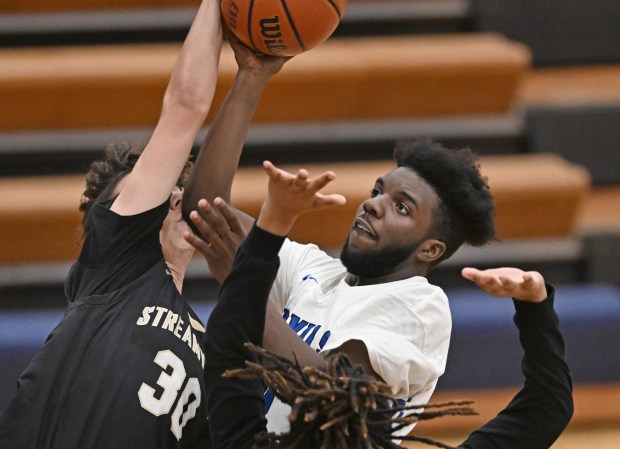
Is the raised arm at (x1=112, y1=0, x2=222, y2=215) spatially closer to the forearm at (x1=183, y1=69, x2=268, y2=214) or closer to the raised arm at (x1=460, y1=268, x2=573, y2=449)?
the forearm at (x1=183, y1=69, x2=268, y2=214)

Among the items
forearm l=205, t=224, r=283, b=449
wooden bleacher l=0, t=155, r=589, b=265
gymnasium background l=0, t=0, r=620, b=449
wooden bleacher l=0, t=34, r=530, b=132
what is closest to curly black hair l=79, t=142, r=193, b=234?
forearm l=205, t=224, r=283, b=449

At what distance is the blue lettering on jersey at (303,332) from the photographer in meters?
2.07

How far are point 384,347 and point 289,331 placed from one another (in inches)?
8.0

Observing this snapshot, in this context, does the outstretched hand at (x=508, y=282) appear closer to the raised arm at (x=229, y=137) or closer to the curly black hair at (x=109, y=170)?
the raised arm at (x=229, y=137)

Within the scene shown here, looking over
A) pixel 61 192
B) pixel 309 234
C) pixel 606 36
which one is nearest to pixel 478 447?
pixel 309 234

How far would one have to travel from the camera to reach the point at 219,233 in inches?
79.2

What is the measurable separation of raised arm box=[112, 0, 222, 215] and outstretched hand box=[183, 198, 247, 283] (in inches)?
6.1

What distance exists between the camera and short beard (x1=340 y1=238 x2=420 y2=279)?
217 cm

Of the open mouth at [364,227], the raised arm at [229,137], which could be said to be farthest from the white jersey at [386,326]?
the raised arm at [229,137]

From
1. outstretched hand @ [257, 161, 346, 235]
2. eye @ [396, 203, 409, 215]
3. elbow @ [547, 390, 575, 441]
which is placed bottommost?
elbow @ [547, 390, 575, 441]

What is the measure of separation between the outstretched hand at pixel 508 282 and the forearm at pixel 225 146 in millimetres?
684

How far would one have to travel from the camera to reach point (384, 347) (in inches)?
76.1

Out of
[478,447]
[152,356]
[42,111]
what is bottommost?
[478,447]

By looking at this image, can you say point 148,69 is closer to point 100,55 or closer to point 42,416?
point 100,55
